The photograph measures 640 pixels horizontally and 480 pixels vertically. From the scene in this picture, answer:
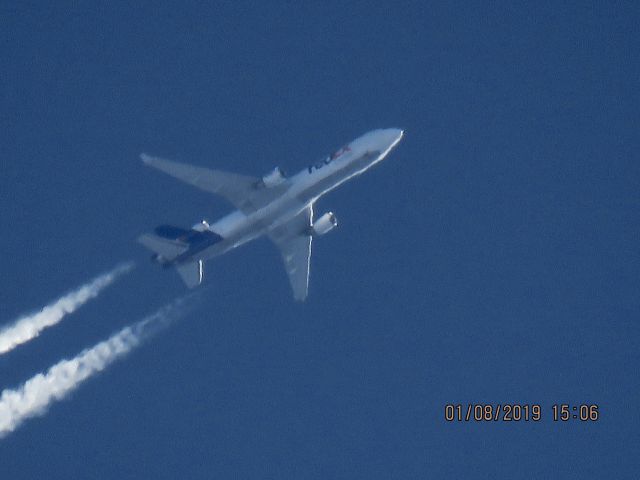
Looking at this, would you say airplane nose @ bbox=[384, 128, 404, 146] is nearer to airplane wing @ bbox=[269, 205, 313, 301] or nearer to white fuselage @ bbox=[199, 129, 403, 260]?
white fuselage @ bbox=[199, 129, 403, 260]

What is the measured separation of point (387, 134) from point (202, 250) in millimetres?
16648

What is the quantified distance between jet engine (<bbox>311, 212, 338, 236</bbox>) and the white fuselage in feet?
13.0

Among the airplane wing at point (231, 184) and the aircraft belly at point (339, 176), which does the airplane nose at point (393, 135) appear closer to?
the aircraft belly at point (339, 176)

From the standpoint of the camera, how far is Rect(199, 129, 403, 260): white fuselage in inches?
3659

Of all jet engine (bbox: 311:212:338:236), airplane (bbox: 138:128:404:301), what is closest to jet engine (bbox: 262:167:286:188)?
airplane (bbox: 138:128:404:301)

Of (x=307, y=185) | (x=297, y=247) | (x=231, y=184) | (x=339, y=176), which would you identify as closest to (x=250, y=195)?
(x=231, y=184)

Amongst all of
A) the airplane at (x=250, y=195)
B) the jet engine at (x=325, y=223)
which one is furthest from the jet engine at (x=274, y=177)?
the jet engine at (x=325, y=223)

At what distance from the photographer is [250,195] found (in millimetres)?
94375

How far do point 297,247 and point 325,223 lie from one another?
4.07m

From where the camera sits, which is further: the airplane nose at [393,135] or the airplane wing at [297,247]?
the airplane wing at [297,247]

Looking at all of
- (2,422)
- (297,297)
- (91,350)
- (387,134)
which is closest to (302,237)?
(297,297)

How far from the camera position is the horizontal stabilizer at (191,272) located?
96188 millimetres

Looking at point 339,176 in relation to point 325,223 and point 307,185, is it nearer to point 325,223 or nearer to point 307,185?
point 307,185

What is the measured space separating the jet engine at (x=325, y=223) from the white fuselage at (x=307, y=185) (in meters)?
3.98
